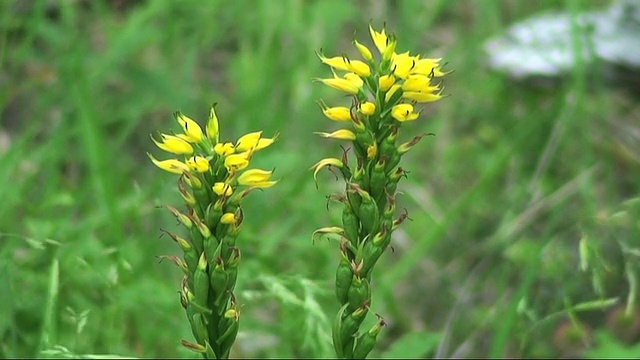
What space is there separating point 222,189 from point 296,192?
1.29m

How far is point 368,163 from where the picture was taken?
0.97 m

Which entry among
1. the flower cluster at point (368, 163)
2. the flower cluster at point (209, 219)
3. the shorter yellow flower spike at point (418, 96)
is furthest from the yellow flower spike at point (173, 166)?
the shorter yellow flower spike at point (418, 96)

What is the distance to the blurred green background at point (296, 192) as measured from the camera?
158 cm

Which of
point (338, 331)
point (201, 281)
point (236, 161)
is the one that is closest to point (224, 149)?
point (236, 161)

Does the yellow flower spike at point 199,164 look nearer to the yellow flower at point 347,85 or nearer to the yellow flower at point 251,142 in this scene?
the yellow flower at point 251,142

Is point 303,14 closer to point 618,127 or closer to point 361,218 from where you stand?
point 618,127

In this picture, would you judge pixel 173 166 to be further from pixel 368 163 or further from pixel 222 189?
pixel 368 163

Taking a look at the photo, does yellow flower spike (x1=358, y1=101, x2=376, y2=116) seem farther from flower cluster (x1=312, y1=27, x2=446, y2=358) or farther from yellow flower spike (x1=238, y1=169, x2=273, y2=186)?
yellow flower spike (x1=238, y1=169, x2=273, y2=186)

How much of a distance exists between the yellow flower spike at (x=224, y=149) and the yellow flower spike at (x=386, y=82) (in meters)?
0.18

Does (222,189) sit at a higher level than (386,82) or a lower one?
lower

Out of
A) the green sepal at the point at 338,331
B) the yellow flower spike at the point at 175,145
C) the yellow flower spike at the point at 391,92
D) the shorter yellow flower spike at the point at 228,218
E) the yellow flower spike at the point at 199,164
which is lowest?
the green sepal at the point at 338,331

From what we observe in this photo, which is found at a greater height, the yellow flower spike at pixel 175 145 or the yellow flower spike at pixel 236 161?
the yellow flower spike at pixel 175 145

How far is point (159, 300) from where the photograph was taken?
1614 millimetres

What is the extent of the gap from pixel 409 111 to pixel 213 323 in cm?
33
